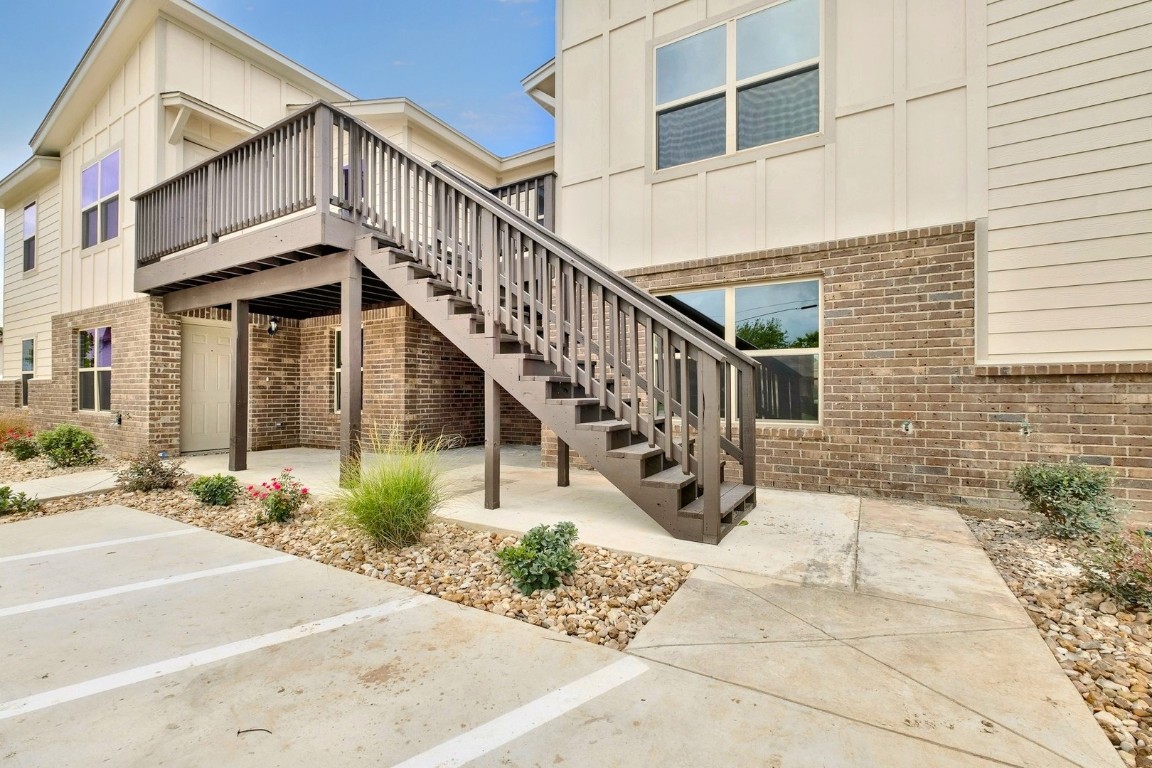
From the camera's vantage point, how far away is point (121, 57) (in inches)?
332

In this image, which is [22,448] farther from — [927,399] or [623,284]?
[927,399]

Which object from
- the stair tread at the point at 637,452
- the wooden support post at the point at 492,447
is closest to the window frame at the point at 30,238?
the wooden support post at the point at 492,447

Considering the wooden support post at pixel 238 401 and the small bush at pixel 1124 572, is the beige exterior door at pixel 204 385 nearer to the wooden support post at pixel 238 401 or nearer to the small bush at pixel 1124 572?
the wooden support post at pixel 238 401

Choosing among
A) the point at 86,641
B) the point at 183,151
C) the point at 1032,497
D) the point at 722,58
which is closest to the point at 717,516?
the point at 1032,497

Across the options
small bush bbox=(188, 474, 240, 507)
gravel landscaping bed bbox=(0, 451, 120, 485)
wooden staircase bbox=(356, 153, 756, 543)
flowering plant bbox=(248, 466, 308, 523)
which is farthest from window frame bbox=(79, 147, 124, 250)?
flowering plant bbox=(248, 466, 308, 523)

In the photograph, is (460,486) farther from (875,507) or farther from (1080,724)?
(1080,724)

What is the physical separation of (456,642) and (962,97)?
19.0 feet

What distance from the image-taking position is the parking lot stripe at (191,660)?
186 centimetres

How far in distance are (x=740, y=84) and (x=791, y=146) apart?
0.95 m

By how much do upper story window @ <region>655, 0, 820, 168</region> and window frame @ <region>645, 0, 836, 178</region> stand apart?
0.01m

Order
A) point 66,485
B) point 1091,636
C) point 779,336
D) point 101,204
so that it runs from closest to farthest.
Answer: point 1091,636 < point 779,336 < point 66,485 < point 101,204

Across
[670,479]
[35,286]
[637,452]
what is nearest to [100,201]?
[35,286]

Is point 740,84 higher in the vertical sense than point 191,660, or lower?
higher

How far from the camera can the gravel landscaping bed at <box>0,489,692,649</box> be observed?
2494mm
